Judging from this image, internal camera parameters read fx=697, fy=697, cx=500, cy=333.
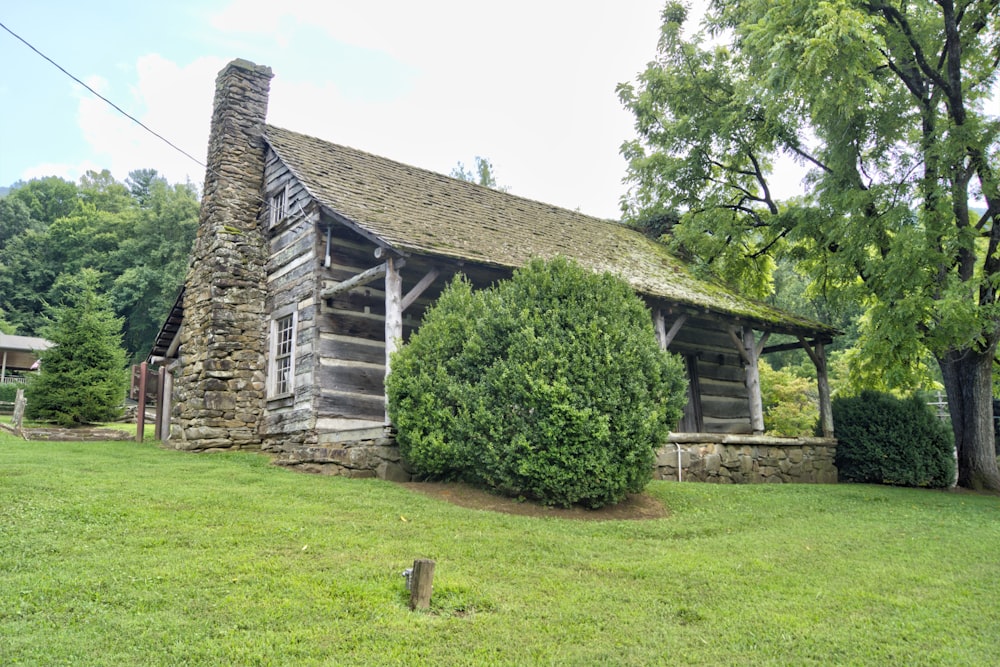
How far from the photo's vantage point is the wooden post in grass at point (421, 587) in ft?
14.5

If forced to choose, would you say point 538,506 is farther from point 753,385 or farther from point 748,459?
point 753,385

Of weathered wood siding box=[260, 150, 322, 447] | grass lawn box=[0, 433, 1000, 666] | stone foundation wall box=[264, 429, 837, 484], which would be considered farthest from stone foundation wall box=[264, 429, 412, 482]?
grass lawn box=[0, 433, 1000, 666]

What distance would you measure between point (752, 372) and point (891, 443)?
2902mm

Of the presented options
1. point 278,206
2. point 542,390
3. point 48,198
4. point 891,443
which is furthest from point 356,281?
point 48,198

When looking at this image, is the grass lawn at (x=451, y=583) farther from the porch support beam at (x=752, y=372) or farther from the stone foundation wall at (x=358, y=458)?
the porch support beam at (x=752, y=372)

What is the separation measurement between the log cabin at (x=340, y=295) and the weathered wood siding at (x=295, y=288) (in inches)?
1.7

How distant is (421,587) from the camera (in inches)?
174

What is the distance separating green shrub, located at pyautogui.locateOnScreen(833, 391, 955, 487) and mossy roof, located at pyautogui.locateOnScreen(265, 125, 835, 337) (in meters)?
2.33

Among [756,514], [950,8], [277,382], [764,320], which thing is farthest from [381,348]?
[950,8]

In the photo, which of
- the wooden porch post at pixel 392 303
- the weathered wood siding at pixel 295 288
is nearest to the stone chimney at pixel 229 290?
the weathered wood siding at pixel 295 288

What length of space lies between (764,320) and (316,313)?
917cm

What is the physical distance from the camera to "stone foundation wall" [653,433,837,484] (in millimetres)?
11930

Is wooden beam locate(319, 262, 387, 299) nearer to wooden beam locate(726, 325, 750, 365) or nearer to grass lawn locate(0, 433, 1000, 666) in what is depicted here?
grass lawn locate(0, 433, 1000, 666)

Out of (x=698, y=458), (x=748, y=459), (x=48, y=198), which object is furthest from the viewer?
(x=48, y=198)
